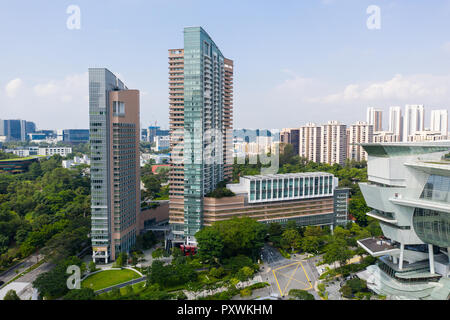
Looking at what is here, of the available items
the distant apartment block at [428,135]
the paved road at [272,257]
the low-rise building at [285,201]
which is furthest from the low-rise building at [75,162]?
the distant apartment block at [428,135]

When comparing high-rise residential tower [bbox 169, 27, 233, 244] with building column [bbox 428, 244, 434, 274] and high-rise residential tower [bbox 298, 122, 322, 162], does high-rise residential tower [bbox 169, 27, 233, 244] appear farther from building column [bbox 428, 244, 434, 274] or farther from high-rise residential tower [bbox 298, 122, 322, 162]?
high-rise residential tower [bbox 298, 122, 322, 162]

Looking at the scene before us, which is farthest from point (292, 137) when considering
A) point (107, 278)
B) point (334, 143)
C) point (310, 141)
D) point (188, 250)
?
point (107, 278)

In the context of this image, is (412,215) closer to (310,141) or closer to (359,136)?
(359,136)

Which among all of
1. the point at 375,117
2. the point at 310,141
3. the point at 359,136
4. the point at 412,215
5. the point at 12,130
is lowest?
the point at 412,215

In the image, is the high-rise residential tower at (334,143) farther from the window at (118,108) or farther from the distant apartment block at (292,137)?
the window at (118,108)

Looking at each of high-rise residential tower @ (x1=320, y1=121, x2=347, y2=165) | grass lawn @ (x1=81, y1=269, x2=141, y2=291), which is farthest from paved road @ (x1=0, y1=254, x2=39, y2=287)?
high-rise residential tower @ (x1=320, y1=121, x2=347, y2=165)
